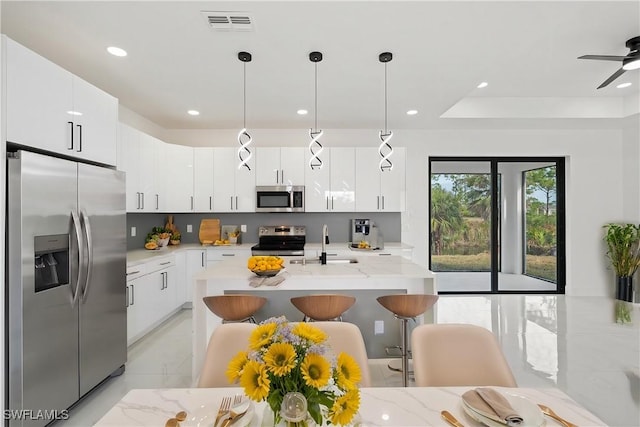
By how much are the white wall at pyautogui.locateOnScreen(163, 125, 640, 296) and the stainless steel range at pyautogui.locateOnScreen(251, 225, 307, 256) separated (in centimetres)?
138

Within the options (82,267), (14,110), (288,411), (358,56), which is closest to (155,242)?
(82,267)

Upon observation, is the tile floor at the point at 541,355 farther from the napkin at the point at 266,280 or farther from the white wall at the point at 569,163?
the napkin at the point at 266,280

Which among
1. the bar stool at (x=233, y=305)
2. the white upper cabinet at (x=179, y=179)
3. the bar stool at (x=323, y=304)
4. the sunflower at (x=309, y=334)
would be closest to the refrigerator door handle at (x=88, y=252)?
the bar stool at (x=233, y=305)

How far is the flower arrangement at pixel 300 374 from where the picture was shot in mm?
781

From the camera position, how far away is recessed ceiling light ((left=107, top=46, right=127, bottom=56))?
2826mm

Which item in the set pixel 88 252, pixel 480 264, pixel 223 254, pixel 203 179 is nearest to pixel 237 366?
pixel 88 252

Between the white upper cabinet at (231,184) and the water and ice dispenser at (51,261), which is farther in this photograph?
the white upper cabinet at (231,184)

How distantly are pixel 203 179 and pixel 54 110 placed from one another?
293cm

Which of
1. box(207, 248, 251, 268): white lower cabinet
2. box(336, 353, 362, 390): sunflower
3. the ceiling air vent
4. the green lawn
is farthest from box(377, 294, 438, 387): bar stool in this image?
the green lawn

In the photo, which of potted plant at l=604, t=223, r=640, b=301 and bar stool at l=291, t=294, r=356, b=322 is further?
potted plant at l=604, t=223, r=640, b=301

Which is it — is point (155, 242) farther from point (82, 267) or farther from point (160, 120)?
point (82, 267)

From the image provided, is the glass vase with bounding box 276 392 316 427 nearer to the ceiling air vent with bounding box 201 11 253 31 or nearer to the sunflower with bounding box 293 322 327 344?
the sunflower with bounding box 293 322 327 344

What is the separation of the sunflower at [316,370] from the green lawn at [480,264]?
210 inches

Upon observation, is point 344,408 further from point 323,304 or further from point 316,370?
point 323,304
